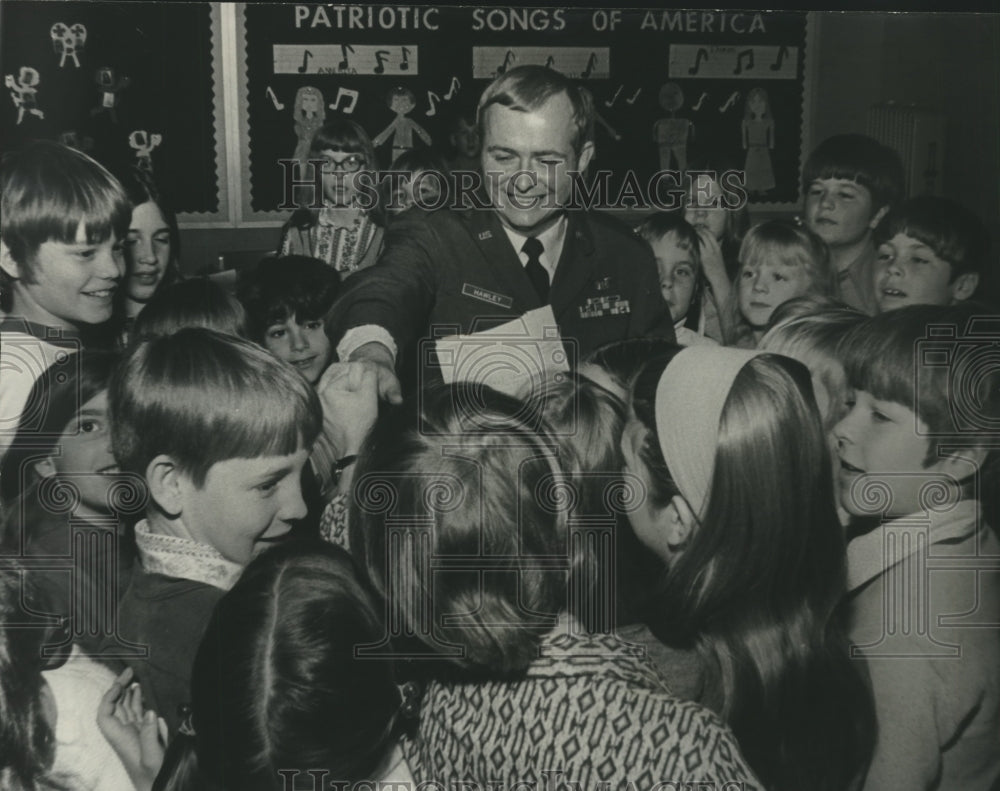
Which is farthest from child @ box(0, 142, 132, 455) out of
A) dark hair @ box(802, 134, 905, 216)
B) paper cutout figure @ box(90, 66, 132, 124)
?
dark hair @ box(802, 134, 905, 216)

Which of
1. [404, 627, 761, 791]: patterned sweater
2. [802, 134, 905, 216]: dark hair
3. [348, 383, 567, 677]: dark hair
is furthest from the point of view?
[802, 134, 905, 216]: dark hair

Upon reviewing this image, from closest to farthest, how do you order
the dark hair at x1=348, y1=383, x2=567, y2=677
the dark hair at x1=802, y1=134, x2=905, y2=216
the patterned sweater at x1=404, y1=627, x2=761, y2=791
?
the patterned sweater at x1=404, y1=627, x2=761, y2=791, the dark hair at x1=348, y1=383, x2=567, y2=677, the dark hair at x1=802, y1=134, x2=905, y2=216

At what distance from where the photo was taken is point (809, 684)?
230 cm

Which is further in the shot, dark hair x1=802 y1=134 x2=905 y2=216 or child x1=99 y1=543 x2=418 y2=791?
dark hair x1=802 y1=134 x2=905 y2=216

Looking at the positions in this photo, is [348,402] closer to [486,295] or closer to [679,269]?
[486,295]

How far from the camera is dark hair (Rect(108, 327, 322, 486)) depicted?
7.11ft

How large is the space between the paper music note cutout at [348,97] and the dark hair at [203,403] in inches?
20.0

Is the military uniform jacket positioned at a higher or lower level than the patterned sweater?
higher

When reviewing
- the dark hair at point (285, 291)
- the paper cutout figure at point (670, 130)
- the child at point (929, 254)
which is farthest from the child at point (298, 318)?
the child at point (929, 254)

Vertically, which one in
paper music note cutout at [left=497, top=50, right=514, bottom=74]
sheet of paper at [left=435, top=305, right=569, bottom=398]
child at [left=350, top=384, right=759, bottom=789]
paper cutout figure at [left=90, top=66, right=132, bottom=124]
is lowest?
child at [left=350, top=384, right=759, bottom=789]

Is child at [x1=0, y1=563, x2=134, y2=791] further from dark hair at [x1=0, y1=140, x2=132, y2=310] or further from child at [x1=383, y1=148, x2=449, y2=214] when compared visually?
child at [x1=383, y1=148, x2=449, y2=214]

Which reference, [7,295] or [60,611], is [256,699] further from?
[7,295]

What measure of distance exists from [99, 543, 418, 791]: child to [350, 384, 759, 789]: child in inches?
2.6

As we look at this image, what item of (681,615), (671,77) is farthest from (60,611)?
(671,77)
